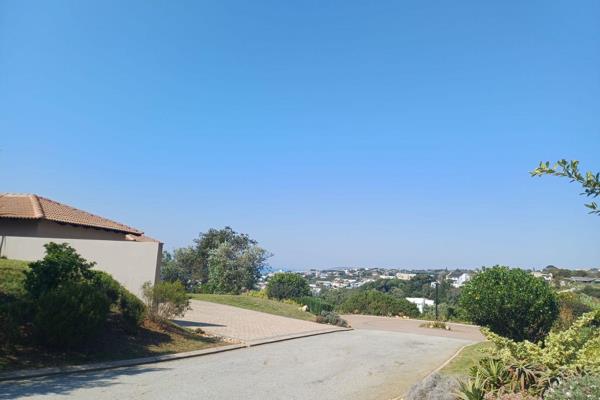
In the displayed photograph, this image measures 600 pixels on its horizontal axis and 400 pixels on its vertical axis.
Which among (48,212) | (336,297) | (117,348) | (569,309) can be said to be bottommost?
(336,297)

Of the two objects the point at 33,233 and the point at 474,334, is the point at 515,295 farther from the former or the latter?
the point at 33,233

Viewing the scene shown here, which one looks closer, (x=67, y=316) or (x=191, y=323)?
(x=67, y=316)

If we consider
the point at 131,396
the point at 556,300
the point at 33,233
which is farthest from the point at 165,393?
the point at 33,233

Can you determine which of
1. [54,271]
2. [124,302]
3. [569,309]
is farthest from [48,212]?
[569,309]

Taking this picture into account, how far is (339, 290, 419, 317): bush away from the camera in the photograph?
3114cm

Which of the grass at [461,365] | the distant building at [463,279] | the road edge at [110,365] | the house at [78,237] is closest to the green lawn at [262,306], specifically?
the house at [78,237]

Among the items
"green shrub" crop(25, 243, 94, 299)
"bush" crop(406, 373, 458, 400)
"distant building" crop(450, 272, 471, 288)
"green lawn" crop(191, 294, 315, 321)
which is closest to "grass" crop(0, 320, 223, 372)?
"green shrub" crop(25, 243, 94, 299)

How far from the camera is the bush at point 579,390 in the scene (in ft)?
15.2

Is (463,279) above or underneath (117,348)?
above

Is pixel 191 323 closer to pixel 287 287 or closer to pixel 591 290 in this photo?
pixel 287 287

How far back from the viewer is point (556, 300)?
12.9 meters

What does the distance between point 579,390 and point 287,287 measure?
29157 millimetres

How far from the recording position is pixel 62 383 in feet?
25.3

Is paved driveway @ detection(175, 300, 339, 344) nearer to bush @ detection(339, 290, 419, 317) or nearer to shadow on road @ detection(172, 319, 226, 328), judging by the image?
shadow on road @ detection(172, 319, 226, 328)
